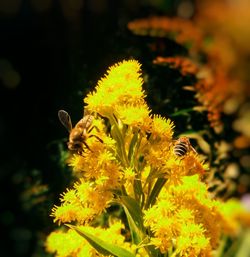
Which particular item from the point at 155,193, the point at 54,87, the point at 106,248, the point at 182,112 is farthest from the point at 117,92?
the point at 54,87

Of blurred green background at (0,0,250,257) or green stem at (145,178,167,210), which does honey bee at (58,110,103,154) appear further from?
blurred green background at (0,0,250,257)

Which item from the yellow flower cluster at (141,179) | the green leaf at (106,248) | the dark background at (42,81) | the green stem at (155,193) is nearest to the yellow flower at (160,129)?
the yellow flower cluster at (141,179)

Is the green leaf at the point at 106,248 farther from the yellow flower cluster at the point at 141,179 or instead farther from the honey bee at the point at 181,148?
the honey bee at the point at 181,148

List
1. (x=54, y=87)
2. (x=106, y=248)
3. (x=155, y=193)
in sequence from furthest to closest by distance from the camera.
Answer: (x=54, y=87) < (x=155, y=193) < (x=106, y=248)

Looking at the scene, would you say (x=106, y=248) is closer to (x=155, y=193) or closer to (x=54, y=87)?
(x=155, y=193)

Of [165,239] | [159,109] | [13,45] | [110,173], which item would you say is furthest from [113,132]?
[13,45]

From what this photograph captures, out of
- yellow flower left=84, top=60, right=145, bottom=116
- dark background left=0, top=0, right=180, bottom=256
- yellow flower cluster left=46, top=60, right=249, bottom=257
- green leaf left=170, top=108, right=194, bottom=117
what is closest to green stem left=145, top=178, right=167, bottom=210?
yellow flower cluster left=46, top=60, right=249, bottom=257
